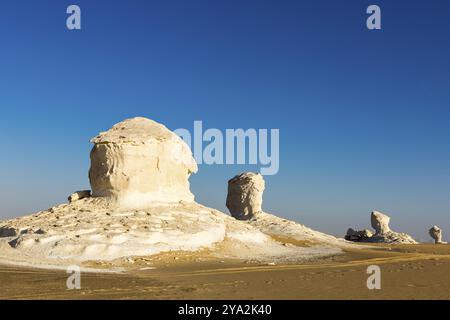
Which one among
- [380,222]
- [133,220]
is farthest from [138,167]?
[380,222]

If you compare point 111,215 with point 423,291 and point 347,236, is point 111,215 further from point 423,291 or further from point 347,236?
point 347,236

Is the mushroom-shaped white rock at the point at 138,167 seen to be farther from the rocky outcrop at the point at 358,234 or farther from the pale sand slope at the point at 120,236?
the rocky outcrop at the point at 358,234

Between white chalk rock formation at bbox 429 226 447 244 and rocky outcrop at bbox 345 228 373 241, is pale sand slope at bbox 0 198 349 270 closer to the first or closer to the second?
rocky outcrop at bbox 345 228 373 241

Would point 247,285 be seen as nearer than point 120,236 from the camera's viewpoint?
Yes

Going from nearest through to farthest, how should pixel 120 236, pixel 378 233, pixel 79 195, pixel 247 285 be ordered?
1. pixel 247 285
2. pixel 120 236
3. pixel 79 195
4. pixel 378 233

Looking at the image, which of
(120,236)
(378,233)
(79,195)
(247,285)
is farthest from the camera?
(378,233)

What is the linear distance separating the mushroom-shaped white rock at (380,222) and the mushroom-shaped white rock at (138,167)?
40.9 m

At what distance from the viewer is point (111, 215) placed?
25.2 m

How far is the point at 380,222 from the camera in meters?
63.6

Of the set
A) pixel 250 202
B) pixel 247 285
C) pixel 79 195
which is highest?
pixel 79 195

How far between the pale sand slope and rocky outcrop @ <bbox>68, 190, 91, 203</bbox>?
754 millimetres

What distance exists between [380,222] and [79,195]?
1810 inches

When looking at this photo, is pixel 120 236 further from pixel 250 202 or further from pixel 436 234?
pixel 436 234
